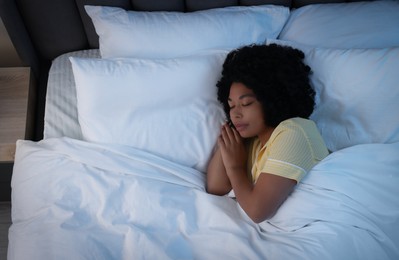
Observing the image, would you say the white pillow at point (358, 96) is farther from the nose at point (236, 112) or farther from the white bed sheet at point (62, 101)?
the white bed sheet at point (62, 101)

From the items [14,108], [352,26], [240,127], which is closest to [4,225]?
[14,108]

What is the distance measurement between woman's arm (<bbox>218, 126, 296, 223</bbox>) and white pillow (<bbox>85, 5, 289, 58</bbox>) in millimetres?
432

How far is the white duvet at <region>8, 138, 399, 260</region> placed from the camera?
0.85 meters

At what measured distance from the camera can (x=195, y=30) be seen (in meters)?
1.18

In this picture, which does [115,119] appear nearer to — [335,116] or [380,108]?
[335,116]

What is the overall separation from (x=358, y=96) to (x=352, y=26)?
30 centimetres

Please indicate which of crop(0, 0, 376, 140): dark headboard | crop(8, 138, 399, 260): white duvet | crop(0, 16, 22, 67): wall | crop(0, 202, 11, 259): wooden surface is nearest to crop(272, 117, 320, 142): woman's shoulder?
crop(8, 138, 399, 260): white duvet

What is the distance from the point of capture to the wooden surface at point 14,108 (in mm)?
1187

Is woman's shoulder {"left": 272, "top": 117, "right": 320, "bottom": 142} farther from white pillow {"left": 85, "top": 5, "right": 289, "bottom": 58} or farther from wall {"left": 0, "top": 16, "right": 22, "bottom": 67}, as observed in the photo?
wall {"left": 0, "top": 16, "right": 22, "bottom": 67}

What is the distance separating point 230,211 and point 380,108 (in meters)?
0.60

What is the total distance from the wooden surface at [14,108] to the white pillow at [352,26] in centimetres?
109

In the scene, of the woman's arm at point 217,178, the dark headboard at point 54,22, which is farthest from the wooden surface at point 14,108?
the woman's arm at point 217,178

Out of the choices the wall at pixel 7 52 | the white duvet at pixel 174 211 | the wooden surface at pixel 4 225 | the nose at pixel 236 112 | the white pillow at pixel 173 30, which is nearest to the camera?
the white duvet at pixel 174 211

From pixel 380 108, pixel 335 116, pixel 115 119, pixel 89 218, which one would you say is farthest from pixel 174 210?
pixel 380 108
